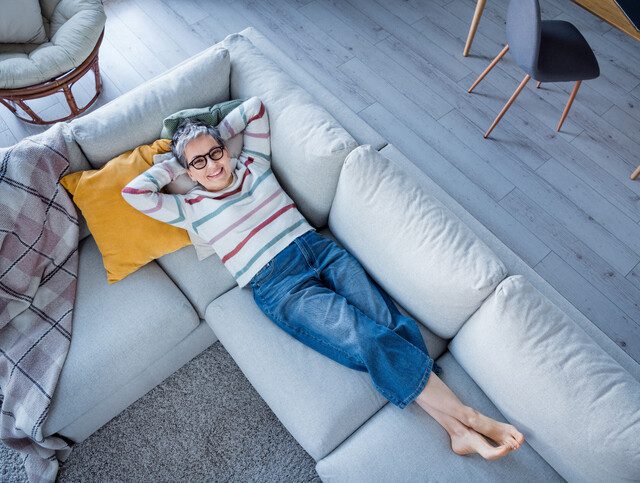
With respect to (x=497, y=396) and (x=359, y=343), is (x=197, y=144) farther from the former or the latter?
(x=497, y=396)

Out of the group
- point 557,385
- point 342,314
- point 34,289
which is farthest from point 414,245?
point 34,289

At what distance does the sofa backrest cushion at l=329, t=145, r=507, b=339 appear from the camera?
1282mm

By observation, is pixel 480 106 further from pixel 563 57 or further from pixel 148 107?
pixel 148 107

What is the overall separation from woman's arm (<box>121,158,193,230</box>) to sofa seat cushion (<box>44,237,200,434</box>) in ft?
0.85

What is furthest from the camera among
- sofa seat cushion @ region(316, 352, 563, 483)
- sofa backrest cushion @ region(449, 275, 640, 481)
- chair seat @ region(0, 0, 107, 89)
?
chair seat @ region(0, 0, 107, 89)

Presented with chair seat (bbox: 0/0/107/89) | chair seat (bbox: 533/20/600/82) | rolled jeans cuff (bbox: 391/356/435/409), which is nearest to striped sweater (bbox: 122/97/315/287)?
rolled jeans cuff (bbox: 391/356/435/409)

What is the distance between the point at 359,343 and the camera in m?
1.30

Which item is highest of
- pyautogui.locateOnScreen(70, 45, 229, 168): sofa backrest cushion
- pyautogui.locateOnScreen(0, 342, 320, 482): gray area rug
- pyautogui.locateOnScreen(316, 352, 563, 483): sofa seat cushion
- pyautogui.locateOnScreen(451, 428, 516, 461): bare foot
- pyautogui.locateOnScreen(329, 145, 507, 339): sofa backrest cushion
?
pyautogui.locateOnScreen(70, 45, 229, 168): sofa backrest cushion

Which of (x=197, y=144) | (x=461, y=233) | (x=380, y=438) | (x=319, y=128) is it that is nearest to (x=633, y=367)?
(x=461, y=233)

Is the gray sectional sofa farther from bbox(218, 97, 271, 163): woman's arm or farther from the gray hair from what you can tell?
the gray hair

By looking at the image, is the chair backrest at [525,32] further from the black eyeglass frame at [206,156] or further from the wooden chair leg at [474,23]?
the black eyeglass frame at [206,156]

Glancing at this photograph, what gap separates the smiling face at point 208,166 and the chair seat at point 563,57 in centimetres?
145

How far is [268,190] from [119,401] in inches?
37.3

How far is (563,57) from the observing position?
2039mm
